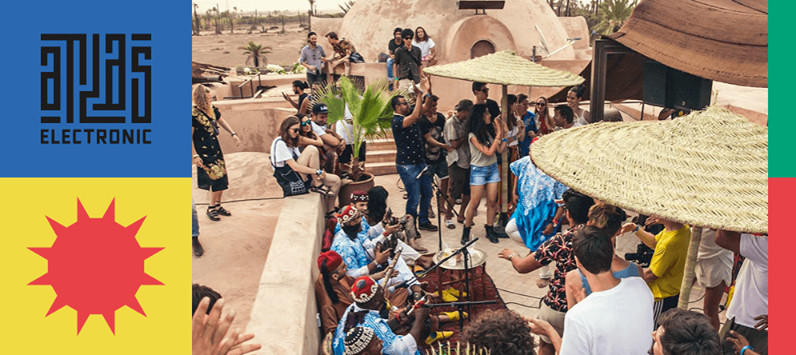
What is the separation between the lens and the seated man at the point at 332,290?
4.46 metres

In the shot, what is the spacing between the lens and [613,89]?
8.50 meters

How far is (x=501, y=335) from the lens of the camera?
2996mm

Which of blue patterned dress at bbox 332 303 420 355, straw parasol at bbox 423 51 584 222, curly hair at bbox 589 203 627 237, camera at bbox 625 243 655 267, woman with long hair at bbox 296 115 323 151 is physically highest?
straw parasol at bbox 423 51 584 222

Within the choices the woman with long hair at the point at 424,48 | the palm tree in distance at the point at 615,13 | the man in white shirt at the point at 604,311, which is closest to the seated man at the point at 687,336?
the man in white shirt at the point at 604,311

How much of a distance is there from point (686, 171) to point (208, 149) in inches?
193

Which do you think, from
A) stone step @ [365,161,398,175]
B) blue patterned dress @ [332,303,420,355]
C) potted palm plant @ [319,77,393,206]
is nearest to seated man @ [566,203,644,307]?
Answer: blue patterned dress @ [332,303,420,355]

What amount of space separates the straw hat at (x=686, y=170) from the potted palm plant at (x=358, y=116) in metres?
4.08

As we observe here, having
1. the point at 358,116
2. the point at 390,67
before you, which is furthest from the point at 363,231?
the point at 390,67

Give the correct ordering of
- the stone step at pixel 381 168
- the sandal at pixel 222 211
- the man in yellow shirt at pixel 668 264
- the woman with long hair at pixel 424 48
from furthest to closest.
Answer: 1. the woman with long hair at pixel 424 48
2. the stone step at pixel 381 168
3. the sandal at pixel 222 211
4. the man in yellow shirt at pixel 668 264

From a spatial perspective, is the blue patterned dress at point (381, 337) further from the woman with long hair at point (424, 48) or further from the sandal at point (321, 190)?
the woman with long hair at point (424, 48)

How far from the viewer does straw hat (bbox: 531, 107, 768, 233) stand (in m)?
2.80

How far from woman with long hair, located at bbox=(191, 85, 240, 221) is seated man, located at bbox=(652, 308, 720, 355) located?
499 cm

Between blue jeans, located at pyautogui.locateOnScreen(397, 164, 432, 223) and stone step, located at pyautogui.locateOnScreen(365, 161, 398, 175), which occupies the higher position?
blue jeans, located at pyautogui.locateOnScreen(397, 164, 432, 223)

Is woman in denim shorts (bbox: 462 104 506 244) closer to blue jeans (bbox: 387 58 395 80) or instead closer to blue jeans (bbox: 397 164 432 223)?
blue jeans (bbox: 397 164 432 223)
